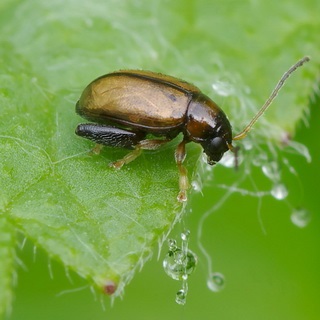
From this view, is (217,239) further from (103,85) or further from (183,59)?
(103,85)

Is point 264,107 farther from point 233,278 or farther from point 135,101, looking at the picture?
point 233,278

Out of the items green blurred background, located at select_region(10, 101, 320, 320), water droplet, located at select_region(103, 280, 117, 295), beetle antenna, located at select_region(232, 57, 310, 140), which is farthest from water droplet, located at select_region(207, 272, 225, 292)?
water droplet, located at select_region(103, 280, 117, 295)

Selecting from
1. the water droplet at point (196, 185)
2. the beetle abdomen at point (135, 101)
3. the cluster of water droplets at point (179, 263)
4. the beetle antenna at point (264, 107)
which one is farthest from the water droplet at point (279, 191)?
the cluster of water droplets at point (179, 263)

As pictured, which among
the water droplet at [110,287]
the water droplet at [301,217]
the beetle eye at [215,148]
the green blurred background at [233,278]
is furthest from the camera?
the green blurred background at [233,278]

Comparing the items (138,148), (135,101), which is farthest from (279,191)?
(135,101)

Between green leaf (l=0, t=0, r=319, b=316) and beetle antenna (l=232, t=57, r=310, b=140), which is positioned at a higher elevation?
beetle antenna (l=232, t=57, r=310, b=140)

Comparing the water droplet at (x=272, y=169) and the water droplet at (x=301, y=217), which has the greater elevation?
the water droplet at (x=272, y=169)

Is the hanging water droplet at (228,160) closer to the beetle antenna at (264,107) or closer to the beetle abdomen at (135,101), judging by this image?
the beetle antenna at (264,107)

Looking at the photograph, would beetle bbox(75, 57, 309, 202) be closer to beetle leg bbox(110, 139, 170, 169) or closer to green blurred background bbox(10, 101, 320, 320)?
beetle leg bbox(110, 139, 170, 169)
